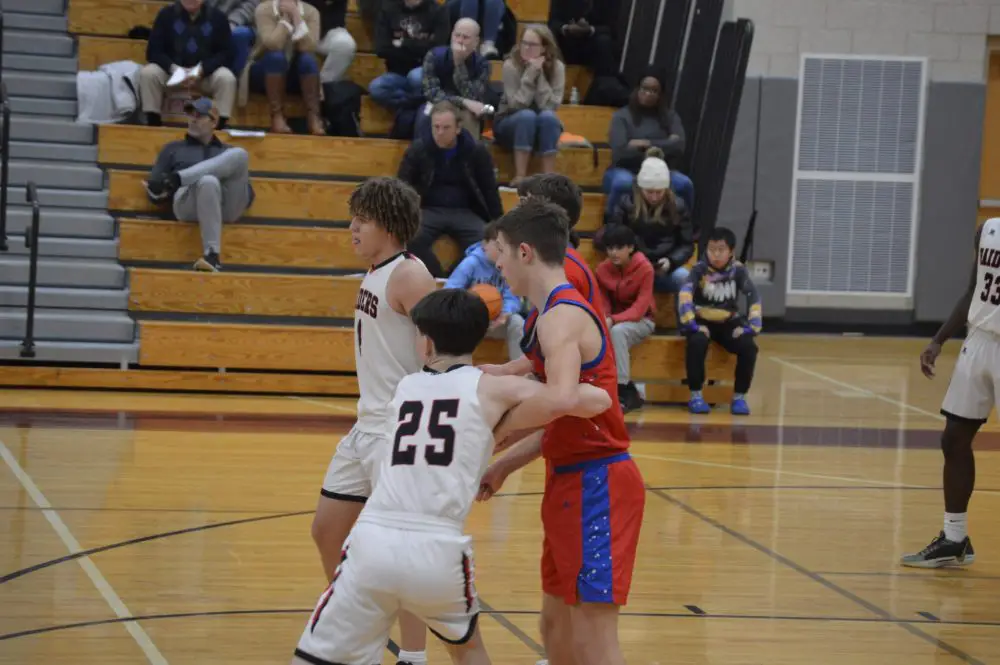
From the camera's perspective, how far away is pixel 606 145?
1291cm

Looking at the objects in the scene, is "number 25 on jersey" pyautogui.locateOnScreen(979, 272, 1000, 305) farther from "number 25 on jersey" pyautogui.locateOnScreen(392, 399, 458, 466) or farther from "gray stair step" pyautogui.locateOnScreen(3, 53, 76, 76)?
"gray stair step" pyautogui.locateOnScreen(3, 53, 76, 76)

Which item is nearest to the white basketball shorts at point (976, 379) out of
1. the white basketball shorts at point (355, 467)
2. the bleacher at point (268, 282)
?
the white basketball shorts at point (355, 467)

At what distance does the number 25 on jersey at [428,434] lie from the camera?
3.49 m

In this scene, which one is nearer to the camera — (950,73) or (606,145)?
(606,145)

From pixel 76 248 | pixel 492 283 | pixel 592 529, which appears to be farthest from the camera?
pixel 76 248

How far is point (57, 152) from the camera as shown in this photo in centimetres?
1170

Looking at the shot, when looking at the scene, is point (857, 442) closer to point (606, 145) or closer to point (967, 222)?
point (606, 145)

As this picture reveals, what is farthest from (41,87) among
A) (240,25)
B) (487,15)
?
(487,15)

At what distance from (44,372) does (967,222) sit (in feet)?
34.1

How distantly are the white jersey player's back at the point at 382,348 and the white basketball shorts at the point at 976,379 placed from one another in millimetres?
2633

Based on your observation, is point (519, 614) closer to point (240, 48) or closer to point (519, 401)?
point (519, 401)

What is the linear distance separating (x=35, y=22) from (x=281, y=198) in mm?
3300

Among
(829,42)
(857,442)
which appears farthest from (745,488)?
(829,42)

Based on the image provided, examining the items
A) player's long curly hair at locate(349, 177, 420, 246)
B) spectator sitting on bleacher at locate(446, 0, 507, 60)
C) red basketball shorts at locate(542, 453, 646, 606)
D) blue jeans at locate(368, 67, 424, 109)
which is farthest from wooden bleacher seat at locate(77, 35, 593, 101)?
red basketball shorts at locate(542, 453, 646, 606)
